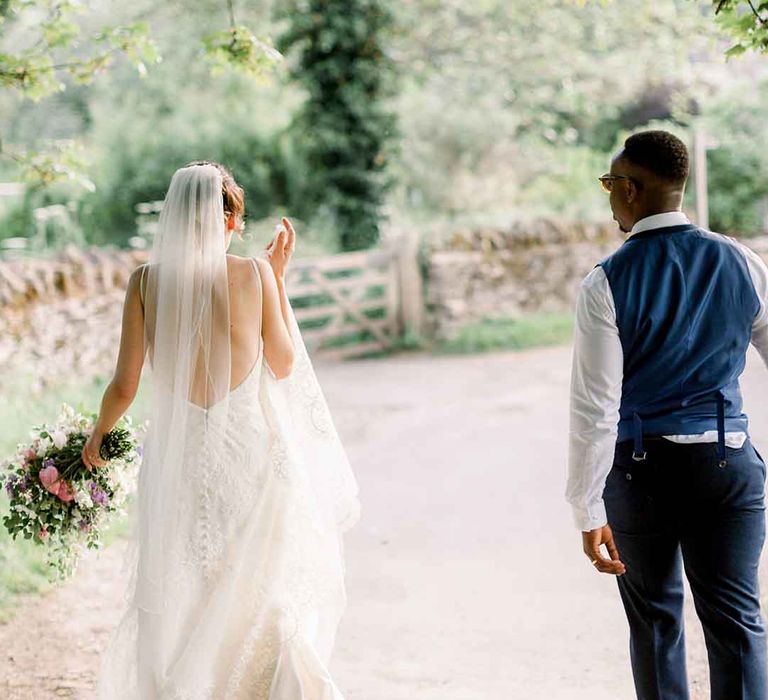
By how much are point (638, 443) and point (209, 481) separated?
1.42 meters

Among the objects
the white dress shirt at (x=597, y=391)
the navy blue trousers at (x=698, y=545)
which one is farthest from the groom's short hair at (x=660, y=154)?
the navy blue trousers at (x=698, y=545)

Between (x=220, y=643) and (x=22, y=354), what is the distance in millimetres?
6769

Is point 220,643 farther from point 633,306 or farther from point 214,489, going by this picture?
point 633,306

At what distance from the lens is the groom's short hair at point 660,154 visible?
9.15 feet

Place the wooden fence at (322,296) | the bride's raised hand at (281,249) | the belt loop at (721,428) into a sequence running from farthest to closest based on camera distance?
the wooden fence at (322,296)
the bride's raised hand at (281,249)
the belt loop at (721,428)

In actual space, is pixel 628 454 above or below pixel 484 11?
below

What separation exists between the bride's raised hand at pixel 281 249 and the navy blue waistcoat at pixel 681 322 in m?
1.19

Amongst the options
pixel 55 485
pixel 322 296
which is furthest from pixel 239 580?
pixel 322 296

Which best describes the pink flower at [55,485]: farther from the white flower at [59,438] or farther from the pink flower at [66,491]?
the white flower at [59,438]

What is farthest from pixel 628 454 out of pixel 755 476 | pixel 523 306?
pixel 523 306

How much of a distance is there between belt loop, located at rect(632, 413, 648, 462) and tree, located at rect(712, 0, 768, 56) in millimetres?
1774

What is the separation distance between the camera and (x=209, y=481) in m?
3.26

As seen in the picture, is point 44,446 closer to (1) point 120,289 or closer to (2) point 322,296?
(1) point 120,289

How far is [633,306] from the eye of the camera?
2.76 meters
